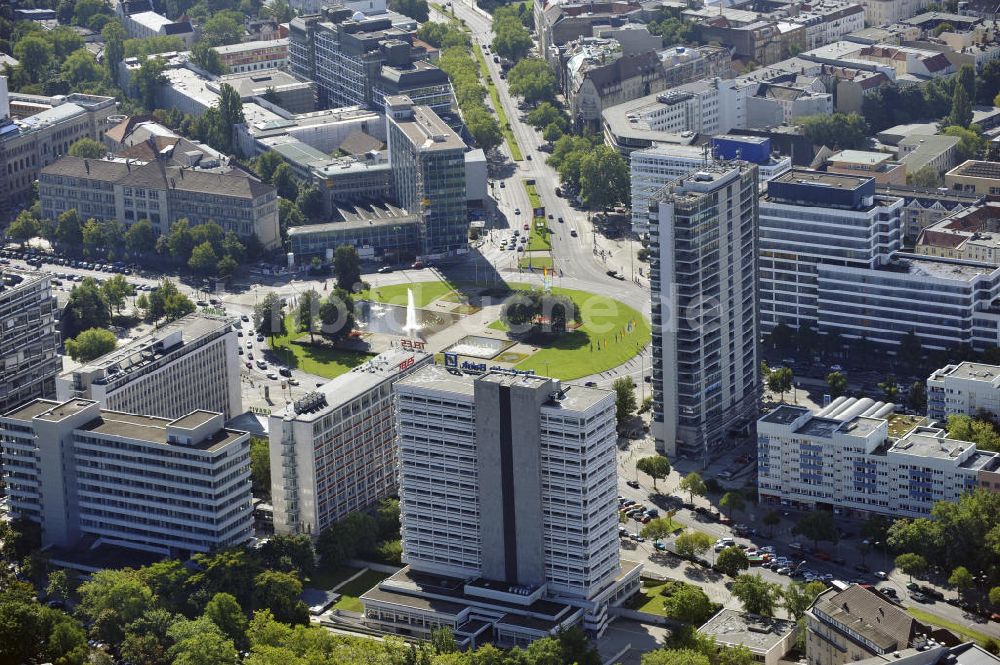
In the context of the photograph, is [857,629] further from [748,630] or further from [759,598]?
[759,598]

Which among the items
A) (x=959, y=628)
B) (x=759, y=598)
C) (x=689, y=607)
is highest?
(x=759, y=598)

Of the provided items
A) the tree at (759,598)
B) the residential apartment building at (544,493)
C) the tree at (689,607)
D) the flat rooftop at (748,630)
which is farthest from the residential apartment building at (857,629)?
the residential apartment building at (544,493)

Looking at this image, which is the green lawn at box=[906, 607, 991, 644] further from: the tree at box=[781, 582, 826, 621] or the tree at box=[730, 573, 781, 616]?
the tree at box=[730, 573, 781, 616]

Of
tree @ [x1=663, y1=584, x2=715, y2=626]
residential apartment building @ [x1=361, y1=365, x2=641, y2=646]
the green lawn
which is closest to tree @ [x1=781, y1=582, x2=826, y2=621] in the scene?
tree @ [x1=663, y1=584, x2=715, y2=626]

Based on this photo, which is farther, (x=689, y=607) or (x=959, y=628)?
(x=959, y=628)

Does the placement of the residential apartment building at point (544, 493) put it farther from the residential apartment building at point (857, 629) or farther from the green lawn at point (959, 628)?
the green lawn at point (959, 628)

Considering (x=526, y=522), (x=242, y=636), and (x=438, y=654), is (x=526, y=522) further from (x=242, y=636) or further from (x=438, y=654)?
(x=242, y=636)

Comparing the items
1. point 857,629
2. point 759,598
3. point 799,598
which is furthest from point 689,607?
point 857,629

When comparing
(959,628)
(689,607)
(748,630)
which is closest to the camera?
(748,630)

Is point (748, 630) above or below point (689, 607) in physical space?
below
